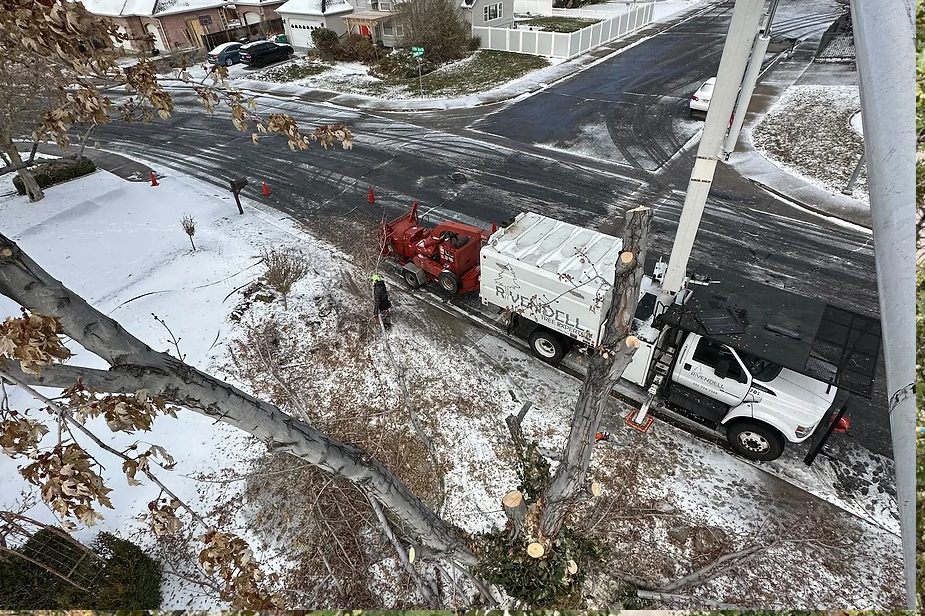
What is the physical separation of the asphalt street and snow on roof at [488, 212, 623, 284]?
4.00 m

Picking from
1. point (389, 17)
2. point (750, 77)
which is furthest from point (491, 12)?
point (750, 77)

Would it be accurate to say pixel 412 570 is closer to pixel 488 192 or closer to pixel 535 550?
pixel 535 550

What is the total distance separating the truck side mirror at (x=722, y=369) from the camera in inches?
263

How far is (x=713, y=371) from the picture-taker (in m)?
6.82

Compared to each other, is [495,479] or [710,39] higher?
[710,39]

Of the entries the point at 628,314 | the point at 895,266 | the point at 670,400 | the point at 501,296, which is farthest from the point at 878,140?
the point at 501,296

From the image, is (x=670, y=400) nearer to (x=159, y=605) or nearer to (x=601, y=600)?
(x=601, y=600)

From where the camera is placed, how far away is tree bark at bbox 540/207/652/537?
360 centimetres

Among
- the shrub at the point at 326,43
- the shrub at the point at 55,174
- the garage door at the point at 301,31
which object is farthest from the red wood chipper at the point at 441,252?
the garage door at the point at 301,31

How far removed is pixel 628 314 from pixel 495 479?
416 centimetres

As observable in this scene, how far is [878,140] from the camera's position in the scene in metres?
2.26

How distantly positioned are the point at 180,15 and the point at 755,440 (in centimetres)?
4178

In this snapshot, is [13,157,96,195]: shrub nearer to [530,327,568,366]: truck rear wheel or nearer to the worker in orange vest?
the worker in orange vest

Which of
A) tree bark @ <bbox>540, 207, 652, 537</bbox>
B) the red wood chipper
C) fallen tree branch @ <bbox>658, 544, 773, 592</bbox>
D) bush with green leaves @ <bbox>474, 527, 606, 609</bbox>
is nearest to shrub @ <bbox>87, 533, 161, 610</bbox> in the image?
bush with green leaves @ <bbox>474, 527, 606, 609</bbox>
